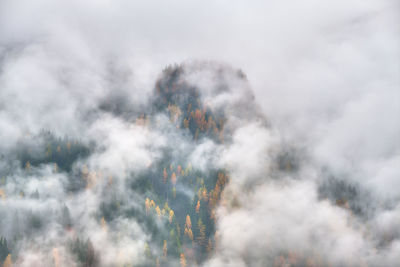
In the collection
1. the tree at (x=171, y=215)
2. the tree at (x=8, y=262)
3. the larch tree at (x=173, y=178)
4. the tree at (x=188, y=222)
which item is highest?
the larch tree at (x=173, y=178)

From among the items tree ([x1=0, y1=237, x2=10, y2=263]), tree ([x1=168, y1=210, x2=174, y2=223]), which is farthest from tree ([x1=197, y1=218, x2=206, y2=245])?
tree ([x1=0, y1=237, x2=10, y2=263])

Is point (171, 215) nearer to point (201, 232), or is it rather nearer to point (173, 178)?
point (201, 232)

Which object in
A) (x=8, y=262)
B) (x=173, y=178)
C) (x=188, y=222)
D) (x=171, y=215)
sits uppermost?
(x=173, y=178)

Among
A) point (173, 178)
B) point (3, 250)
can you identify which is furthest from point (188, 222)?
point (3, 250)

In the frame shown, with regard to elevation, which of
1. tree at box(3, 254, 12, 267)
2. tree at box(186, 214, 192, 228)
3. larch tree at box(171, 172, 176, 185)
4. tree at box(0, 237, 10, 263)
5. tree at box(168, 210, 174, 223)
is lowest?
tree at box(3, 254, 12, 267)

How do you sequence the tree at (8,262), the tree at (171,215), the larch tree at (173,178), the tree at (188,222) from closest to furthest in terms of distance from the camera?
1. the tree at (8,262)
2. the tree at (188,222)
3. the tree at (171,215)
4. the larch tree at (173,178)

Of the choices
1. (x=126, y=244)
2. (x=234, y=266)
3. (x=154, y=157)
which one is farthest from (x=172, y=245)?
(x=154, y=157)

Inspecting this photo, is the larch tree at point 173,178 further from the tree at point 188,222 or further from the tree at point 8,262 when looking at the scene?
the tree at point 8,262

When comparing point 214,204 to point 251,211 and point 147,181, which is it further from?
point 147,181

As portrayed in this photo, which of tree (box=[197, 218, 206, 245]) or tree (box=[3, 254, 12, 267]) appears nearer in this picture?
tree (box=[3, 254, 12, 267])

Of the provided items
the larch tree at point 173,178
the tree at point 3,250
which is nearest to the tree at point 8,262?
the tree at point 3,250

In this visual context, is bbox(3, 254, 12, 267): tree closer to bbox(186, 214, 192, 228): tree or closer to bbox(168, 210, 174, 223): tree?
bbox(168, 210, 174, 223): tree
